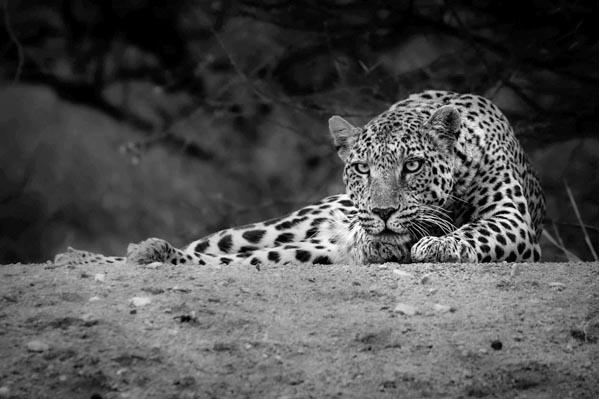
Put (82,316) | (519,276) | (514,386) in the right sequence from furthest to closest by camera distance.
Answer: (519,276)
(82,316)
(514,386)

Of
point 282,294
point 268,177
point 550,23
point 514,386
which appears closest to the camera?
point 514,386

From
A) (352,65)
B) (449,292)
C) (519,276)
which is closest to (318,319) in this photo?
(449,292)

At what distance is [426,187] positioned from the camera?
7281 mm

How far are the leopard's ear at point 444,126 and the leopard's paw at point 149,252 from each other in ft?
6.15

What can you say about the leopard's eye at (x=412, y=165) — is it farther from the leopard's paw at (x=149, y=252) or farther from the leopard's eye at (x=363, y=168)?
the leopard's paw at (x=149, y=252)

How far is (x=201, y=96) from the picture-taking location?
13.0m

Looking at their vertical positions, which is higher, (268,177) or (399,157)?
(268,177)

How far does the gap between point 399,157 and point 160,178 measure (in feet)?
20.5

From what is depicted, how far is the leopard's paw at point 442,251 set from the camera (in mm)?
6652

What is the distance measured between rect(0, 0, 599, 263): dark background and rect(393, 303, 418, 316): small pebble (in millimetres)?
6561

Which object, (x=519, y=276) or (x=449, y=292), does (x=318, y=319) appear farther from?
(x=519, y=276)

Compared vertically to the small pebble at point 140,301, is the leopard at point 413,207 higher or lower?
higher

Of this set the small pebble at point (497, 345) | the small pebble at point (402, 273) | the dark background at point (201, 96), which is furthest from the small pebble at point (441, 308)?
the dark background at point (201, 96)

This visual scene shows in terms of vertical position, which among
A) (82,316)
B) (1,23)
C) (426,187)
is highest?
(1,23)
